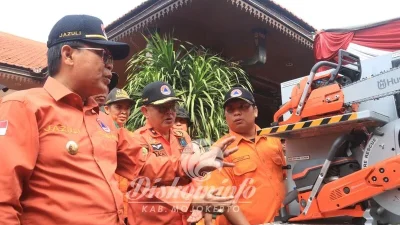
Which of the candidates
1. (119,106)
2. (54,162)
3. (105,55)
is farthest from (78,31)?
(119,106)

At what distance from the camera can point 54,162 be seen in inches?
55.4

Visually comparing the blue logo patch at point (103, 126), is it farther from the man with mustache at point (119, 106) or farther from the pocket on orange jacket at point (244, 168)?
the man with mustache at point (119, 106)

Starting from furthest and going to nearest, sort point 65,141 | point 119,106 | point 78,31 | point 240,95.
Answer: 1. point 119,106
2. point 240,95
3. point 78,31
4. point 65,141

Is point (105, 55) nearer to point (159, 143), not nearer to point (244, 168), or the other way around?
point (159, 143)

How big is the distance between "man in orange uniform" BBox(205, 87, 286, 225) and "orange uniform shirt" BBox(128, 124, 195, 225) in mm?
371

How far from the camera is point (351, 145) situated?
7.98 feet

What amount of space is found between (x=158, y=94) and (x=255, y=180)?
1.01 meters

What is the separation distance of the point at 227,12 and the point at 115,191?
17.2 feet

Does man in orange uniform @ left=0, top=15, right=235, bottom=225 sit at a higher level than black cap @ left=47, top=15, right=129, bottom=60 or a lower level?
lower

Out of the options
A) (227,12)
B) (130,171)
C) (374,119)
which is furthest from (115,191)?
(227,12)

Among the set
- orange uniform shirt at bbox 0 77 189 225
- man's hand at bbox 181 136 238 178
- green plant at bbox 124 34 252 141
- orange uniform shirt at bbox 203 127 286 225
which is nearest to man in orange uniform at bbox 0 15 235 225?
orange uniform shirt at bbox 0 77 189 225

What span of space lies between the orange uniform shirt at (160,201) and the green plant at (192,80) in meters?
1.84

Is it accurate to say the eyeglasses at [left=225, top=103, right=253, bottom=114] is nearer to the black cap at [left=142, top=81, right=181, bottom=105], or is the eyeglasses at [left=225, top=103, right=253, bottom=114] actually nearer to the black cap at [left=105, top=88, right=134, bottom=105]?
the black cap at [left=142, top=81, right=181, bottom=105]

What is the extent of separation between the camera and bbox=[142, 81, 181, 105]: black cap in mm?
2946
